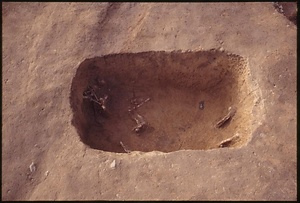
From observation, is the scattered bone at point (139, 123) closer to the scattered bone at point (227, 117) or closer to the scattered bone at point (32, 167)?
the scattered bone at point (227, 117)

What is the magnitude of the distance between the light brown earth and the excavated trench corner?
0.01m

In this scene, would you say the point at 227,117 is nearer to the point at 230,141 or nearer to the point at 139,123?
the point at 230,141

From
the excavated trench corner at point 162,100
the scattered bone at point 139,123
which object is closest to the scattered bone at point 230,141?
the excavated trench corner at point 162,100

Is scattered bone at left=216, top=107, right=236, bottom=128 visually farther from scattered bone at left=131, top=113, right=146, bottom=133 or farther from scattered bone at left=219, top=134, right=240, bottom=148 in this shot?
scattered bone at left=131, top=113, right=146, bottom=133

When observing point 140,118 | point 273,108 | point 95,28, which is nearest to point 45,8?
point 95,28

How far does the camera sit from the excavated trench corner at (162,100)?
4.51 m

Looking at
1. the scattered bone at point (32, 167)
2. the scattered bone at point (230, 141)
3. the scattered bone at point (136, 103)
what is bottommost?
the scattered bone at point (230, 141)

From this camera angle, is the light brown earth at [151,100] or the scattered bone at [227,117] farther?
the scattered bone at [227,117]

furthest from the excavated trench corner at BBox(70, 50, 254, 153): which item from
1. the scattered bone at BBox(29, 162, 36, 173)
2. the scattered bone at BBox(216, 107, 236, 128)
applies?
the scattered bone at BBox(29, 162, 36, 173)

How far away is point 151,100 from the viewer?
4867 mm

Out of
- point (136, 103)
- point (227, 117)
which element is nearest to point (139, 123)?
point (136, 103)

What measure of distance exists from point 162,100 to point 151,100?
0.15 metres

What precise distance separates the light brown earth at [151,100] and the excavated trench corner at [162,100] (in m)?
0.01

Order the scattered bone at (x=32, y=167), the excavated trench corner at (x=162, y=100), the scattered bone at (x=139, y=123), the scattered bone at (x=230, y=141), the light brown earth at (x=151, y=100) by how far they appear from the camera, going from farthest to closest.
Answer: the scattered bone at (x=139, y=123) → the excavated trench corner at (x=162, y=100) → the scattered bone at (x=230, y=141) → the scattered bone at (x=32, y=167) → the light brown earth at (x=151, y=100)
